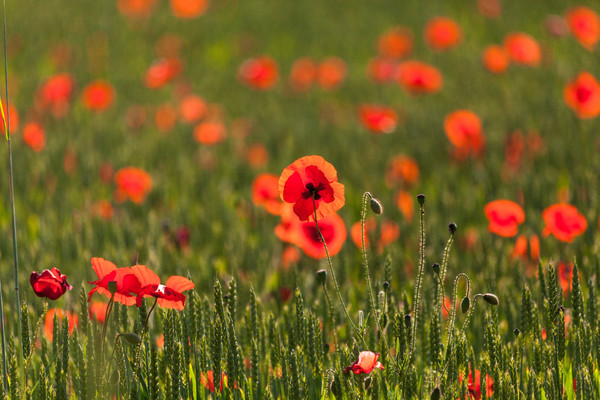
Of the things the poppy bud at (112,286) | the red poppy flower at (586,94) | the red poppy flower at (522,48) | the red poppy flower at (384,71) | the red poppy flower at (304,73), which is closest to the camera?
the poppy bud at (112,286)

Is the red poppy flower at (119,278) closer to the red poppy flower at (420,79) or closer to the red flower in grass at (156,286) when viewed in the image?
the red flower in grass at (156,286)

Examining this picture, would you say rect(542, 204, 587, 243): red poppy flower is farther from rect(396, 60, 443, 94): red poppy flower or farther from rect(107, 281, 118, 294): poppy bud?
rect(396, 60, 443, 94): red poppy flower

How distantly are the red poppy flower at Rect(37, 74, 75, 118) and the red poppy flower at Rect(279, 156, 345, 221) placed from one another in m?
3.75

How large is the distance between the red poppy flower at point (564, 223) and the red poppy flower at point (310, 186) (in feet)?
3.69

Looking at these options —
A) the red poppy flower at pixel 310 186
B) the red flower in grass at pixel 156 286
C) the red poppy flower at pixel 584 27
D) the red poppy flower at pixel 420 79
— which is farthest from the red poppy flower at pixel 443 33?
the red flower in grass at pixel 156 286

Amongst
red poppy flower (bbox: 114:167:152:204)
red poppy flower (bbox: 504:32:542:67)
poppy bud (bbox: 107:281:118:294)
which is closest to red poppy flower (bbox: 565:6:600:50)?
red poppy flower (bbox: 504:32:542:67)

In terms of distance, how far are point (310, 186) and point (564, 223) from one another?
1231 millimetres

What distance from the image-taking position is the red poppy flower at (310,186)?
158 cm

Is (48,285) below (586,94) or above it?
below

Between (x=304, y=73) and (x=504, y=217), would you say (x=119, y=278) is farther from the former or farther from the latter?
(x=304, y=73)

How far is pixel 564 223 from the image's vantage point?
2.52 meters

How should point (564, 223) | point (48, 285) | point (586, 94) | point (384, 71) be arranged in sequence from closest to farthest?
point (48, 285)
point (564, 223)
point (586, 94)
point (384, 71)

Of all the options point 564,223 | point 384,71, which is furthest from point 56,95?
point 564,223

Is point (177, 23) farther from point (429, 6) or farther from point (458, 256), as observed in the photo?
point (458, 256)
